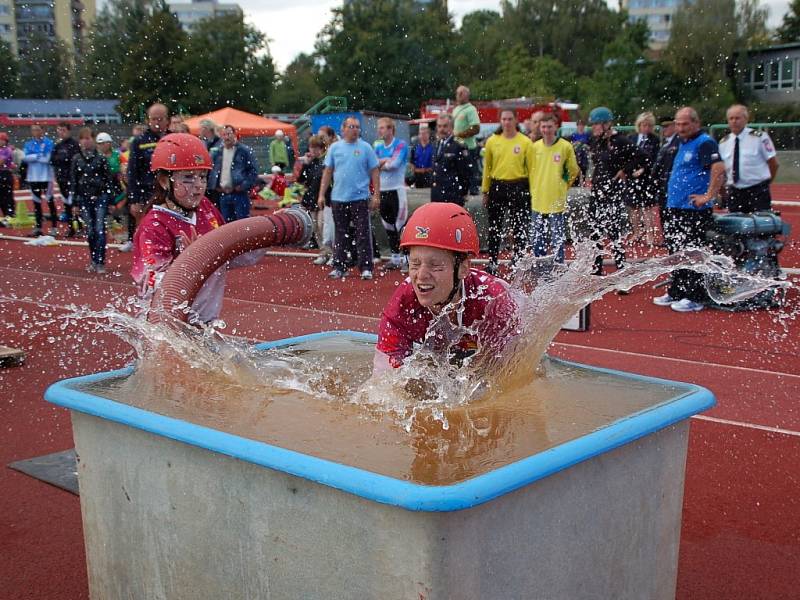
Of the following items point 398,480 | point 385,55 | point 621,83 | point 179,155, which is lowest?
point 398,480

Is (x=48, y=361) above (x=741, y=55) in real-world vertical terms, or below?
below

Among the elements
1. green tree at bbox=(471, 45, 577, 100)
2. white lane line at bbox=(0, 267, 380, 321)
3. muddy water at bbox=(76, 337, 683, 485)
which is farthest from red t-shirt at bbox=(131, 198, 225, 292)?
green tree at bbox=(471, 45, 577, 100)

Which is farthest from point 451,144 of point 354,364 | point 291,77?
point 291,77

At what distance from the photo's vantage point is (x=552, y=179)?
30.9ft

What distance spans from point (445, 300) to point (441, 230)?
0.29 meters

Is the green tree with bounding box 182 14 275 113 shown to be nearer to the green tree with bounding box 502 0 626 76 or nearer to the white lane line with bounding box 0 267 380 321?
the green tree with bounding box 502 0 626 76

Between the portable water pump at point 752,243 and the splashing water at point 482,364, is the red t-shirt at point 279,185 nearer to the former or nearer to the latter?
the portable water pump at point 752,243

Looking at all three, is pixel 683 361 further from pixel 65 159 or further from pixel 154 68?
pixel 154 68

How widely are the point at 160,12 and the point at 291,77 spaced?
1282 inches

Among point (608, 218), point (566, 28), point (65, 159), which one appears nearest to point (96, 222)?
point (65, 159)

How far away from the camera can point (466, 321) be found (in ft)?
10.8

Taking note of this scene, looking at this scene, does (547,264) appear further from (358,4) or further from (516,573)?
(358,4)

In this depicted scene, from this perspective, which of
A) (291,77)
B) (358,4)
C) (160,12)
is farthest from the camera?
(291,77)

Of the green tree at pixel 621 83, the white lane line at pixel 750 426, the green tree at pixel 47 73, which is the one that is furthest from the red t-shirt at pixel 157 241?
the green tree at pixel 621 83
